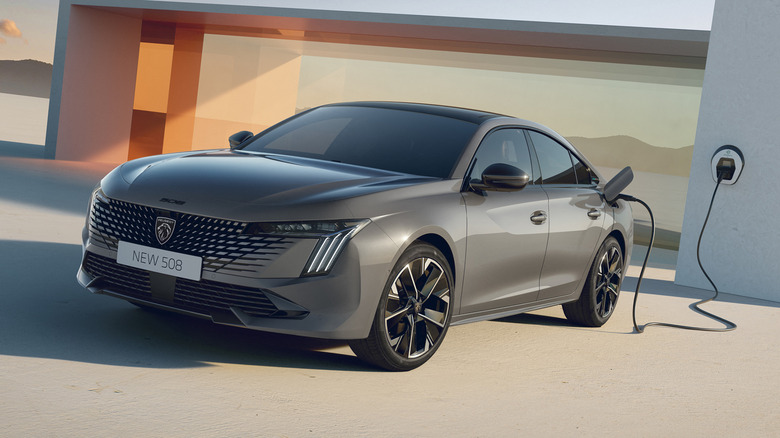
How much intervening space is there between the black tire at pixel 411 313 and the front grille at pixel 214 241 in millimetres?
693

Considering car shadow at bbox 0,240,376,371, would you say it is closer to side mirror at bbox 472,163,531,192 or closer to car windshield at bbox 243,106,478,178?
car windshield at bbox 243,106,478,178

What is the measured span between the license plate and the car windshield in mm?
1446

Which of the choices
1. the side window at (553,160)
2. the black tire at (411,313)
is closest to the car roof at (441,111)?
the side window at (553,160)

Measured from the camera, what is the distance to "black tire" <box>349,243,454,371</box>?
4.72 metres

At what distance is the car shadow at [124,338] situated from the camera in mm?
4551

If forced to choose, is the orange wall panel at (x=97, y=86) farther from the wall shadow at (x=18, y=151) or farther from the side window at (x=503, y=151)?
the side window at (x=503, y=151)

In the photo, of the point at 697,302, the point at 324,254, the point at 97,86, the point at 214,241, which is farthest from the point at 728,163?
the point at 97,86

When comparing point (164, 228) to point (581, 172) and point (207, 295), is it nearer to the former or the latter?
point (207, 295)

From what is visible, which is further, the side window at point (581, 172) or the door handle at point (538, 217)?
the side window at point (581, 172)

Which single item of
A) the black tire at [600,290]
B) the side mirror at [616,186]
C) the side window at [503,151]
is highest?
the side window at [503,151]

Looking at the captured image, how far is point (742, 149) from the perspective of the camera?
1020 cm

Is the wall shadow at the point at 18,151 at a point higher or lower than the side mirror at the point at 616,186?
lower

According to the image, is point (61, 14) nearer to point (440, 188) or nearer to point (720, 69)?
point (720, 69)

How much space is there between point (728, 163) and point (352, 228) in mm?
7106
